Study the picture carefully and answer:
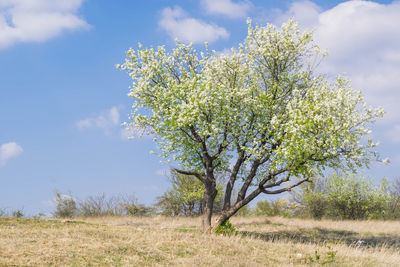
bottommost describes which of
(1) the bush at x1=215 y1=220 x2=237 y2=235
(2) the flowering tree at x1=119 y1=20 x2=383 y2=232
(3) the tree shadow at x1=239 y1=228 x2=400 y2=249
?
(3) the tree shadow at x1=239 y1=228 x2=400 y2=249

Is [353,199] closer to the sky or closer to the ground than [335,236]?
closer to the sky

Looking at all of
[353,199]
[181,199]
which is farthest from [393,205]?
[181,199]

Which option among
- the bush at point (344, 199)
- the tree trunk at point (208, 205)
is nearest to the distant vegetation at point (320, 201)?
the bush at point (344, 199)

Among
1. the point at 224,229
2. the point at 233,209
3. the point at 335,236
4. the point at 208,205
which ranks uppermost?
the point at 208,205

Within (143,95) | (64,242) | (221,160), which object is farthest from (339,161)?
(64,242)

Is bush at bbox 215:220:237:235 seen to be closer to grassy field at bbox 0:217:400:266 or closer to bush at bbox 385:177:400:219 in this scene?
grassy field at bbox 0:217:400:266

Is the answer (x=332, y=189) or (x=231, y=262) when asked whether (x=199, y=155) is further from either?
(x=332, y=189)

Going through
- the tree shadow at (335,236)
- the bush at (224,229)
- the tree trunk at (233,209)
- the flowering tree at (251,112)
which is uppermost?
the flowering tree at (251,112)

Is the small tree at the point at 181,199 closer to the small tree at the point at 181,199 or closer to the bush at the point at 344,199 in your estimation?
the small tree at the point at 181,199

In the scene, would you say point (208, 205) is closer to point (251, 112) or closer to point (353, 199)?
point (251, 112)

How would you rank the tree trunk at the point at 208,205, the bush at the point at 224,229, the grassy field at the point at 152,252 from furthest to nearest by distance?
1. the tree trunk at the point at 208,205
2. the bush at the point at 224,229
3. the grassy field at the point at 152,252

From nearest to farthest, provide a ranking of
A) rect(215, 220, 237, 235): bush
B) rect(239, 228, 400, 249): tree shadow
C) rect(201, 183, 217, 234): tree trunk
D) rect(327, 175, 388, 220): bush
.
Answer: rect(215, 220, 237, 235): bush
rect(201, 183, 217, 234): tree trunk
rect(239, 228, 400, 249): tree shadow
rect(327, 175, 388, 220): bush

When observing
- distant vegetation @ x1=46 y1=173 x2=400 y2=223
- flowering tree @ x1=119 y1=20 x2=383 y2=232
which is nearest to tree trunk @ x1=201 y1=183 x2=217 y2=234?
flowering tree @ x1=119 y1=20 x2=383 y2=232

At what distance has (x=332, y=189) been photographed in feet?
132
